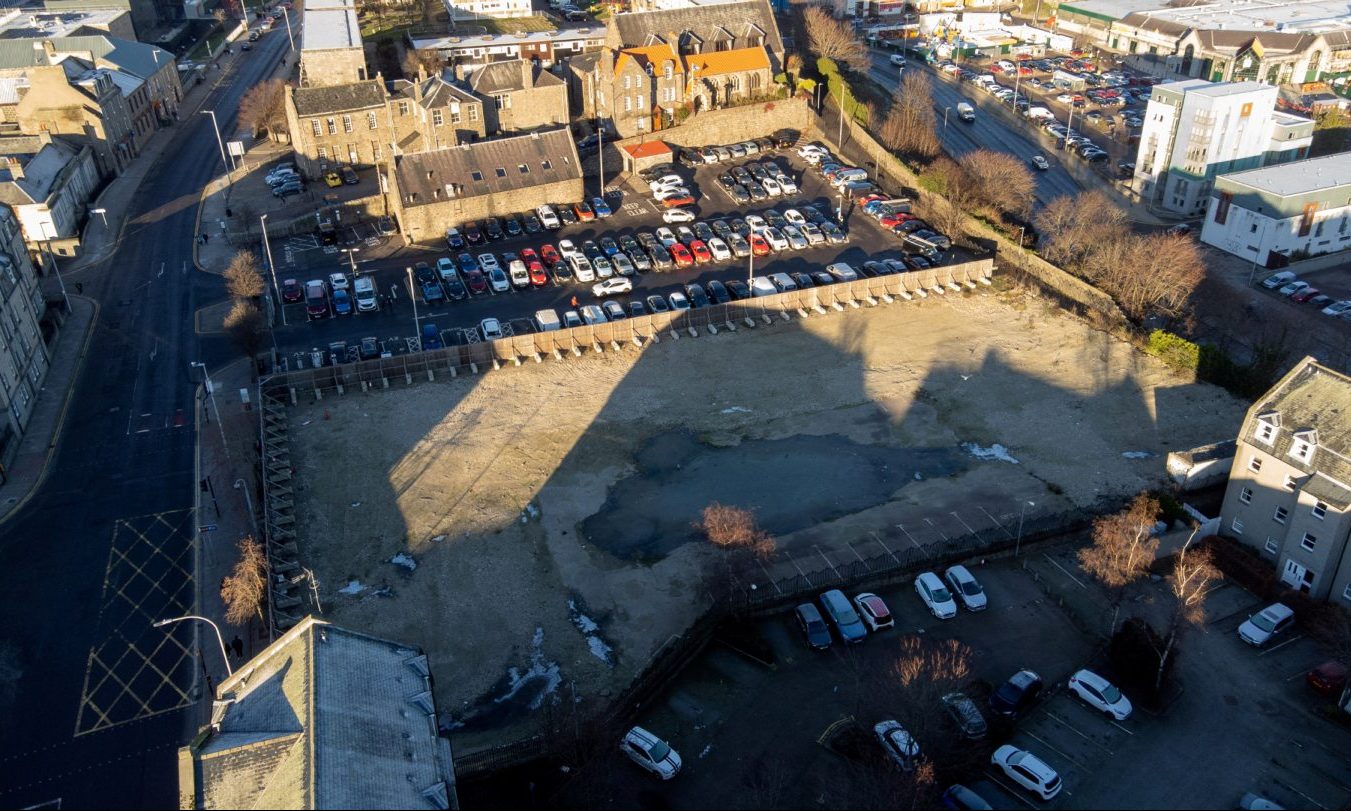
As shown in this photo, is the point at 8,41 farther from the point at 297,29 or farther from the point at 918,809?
the point at 918,809

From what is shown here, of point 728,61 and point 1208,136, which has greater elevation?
point 728,61

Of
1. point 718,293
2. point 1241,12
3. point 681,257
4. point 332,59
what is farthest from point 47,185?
point 1241,12

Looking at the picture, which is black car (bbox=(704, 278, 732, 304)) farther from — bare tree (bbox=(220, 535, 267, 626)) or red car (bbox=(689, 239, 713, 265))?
bare tree (bbox=(220, 535, 267, 626))

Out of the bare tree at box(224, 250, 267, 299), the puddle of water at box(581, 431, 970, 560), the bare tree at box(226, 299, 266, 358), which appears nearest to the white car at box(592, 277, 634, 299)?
the puddle of water at box(581, 431, 970, 560)

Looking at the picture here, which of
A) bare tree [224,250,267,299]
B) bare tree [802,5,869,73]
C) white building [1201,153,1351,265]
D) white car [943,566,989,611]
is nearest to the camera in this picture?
white car [943,566,989,611]

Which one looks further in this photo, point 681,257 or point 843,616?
point 681,257

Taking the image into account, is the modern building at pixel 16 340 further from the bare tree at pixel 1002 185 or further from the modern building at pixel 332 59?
the bare tree at pixel 1002 185

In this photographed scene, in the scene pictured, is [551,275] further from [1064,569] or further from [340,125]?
[1064,569]
